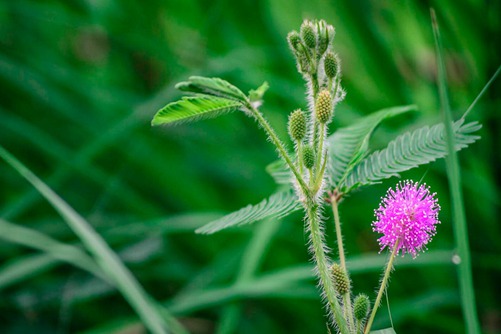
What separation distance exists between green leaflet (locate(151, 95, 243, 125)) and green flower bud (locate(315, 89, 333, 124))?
46mm

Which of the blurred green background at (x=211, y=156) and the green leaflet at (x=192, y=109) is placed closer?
the green leaflet at (x=192, y=109)

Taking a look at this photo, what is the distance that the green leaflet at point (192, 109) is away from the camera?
34 centimetres

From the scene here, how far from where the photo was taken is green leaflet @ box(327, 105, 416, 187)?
0.39 m

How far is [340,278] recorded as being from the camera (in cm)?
29

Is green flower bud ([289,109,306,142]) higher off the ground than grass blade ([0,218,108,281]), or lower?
lower

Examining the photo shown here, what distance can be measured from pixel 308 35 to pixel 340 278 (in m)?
0.12

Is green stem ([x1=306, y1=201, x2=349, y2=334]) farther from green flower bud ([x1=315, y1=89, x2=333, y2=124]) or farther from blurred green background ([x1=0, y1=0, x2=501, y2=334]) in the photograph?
blurred green background ([x1=0, y1=0, x2=501, y2=334])

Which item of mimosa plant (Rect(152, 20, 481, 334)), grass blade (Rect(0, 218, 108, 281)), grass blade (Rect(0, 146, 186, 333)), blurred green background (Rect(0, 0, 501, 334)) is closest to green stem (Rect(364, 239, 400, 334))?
mimosa plant (Rect(152, 20, 481, 334))

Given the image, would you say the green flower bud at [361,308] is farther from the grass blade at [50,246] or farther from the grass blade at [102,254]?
the grass blade at [50,246]

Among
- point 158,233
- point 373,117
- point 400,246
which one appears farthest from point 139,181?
point 400,246

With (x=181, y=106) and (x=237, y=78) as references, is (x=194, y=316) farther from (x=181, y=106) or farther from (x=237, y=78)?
(x=181, y=106)

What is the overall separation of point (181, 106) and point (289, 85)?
0.91m

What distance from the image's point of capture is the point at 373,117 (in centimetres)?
43

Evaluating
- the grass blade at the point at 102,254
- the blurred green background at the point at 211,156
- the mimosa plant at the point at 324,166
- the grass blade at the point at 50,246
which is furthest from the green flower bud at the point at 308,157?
→ the blurred green background at the point at 211,156
